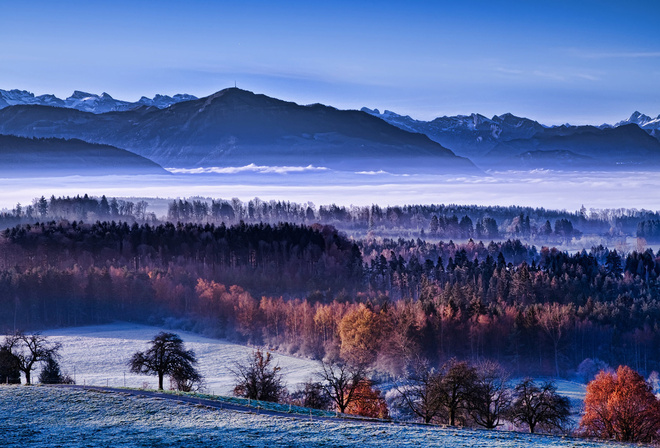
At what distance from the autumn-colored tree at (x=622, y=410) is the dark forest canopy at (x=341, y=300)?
1339 inches

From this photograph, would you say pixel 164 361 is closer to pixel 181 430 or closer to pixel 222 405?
pixel 222 405

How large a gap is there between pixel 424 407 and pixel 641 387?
29401mm

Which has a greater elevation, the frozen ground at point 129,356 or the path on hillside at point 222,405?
the path on hillside at point 222,405

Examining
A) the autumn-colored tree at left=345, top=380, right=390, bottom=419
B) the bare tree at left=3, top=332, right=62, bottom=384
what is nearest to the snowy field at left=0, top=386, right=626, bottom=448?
the bare tree at left=3, top=332, right=62, bottom=384

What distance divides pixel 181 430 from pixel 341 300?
341 ft

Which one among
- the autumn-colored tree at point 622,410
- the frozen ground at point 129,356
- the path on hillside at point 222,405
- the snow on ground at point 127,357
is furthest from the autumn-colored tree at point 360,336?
the path on hillside at point 222,405

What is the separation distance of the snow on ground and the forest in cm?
695

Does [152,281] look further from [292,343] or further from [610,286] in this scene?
[610,286]

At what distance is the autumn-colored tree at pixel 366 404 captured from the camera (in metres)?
78.1

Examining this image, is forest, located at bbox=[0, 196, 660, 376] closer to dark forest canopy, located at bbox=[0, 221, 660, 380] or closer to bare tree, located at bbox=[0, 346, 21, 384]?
dark forest canopy, located at bbox=[0, 221, 660, 380]

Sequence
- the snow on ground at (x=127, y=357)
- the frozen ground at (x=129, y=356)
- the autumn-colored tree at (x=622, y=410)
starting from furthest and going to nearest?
the snow on ground at (x=127, y=357) < the frozen ground at (x=129, y=356) < the autumn-colored tree at (x=622, y=410)

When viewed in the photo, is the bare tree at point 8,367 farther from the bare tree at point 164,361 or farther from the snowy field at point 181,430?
the snowy field at point 181,430

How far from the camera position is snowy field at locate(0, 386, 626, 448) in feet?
145

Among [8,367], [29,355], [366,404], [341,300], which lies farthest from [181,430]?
[341,300]
